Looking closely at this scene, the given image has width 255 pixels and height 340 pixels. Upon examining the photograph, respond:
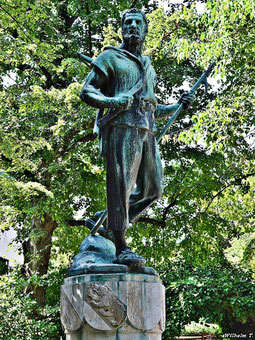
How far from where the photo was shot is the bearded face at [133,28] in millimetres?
4852

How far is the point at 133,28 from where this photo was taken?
4840 mm

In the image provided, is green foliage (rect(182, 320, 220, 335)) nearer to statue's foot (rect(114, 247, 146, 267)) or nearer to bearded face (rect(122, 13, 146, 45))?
statue's foot (rect(114, 247, 146, 267))

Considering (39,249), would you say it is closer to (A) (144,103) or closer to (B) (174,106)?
(B) (174,106)

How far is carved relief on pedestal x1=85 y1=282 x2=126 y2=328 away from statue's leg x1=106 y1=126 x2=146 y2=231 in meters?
0.65

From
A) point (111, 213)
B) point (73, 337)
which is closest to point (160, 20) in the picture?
point (111, 213)

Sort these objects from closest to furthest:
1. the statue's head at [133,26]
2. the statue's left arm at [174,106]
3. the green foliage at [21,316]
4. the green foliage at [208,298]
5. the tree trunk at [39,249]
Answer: the statue's head at [133,26], the statue's left arm at [174,106], the green foliage at [21,316], the green foliage at [208,298], the tree trunk at [39,249]

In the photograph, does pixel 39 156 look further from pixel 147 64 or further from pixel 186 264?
pixel 147 64

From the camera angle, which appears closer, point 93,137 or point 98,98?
point 98,98

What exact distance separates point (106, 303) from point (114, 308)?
75 millimetres

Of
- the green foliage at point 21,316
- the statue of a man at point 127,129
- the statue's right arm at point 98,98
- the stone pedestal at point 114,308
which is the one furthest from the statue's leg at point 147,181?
the green foliage at point 21,316

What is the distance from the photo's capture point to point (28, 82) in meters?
15.3

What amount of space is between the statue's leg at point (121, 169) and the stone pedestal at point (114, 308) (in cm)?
59

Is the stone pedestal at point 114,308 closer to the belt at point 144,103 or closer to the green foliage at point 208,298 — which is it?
the belt at point 144,103

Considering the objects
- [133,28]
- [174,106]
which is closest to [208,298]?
[174,106]
